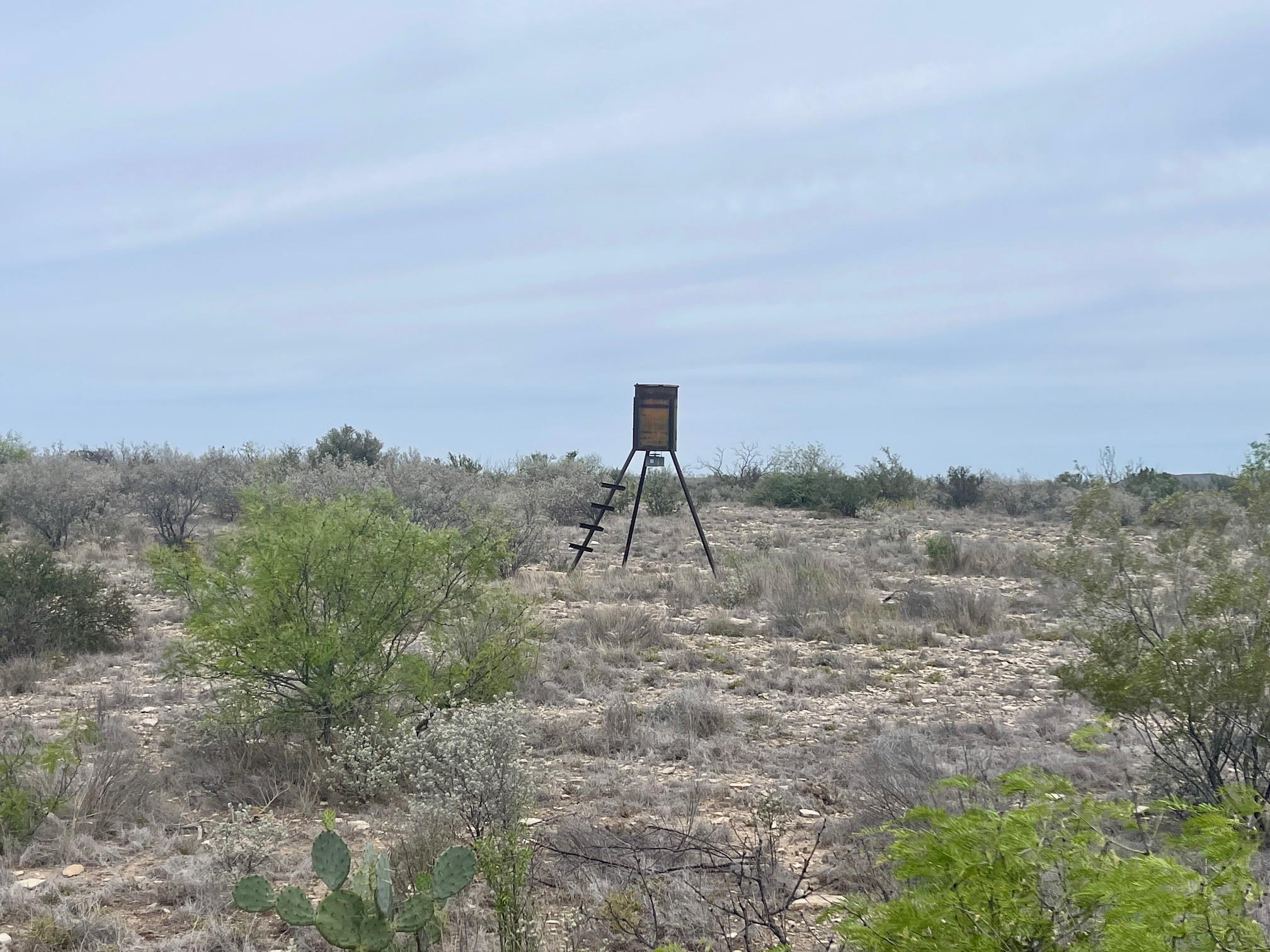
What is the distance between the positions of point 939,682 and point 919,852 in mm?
7325

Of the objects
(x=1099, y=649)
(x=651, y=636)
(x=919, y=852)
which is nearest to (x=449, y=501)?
(x=651, y=636)

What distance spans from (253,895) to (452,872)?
2.49ft

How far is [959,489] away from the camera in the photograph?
32781 millimetres

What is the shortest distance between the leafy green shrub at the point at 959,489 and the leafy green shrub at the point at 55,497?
78.5 feet

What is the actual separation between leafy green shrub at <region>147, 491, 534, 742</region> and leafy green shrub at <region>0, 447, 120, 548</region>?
14.5 m

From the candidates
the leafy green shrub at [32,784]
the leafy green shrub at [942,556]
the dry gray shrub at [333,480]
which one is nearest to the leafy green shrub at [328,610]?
the leafy green shrub at [32,784]

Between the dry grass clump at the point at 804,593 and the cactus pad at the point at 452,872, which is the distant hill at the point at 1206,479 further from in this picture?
the cactus pad at the point at 452,872

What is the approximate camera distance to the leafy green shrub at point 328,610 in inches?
268

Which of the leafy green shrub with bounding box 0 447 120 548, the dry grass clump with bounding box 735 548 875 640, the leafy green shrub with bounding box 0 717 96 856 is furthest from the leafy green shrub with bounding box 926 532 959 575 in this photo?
the leafy green shrub with bounding box 0 447 120 548

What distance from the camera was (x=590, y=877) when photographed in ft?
15.9

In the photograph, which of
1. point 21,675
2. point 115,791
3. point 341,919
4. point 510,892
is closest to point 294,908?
point 341,919

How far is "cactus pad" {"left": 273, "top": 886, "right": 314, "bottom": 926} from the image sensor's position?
12.0 feet

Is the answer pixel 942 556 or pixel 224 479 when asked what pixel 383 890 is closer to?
pixel 942 556

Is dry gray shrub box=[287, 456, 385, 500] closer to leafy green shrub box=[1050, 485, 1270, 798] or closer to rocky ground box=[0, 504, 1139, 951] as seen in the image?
rocky ground box=[0, 504, 1139, 951]
